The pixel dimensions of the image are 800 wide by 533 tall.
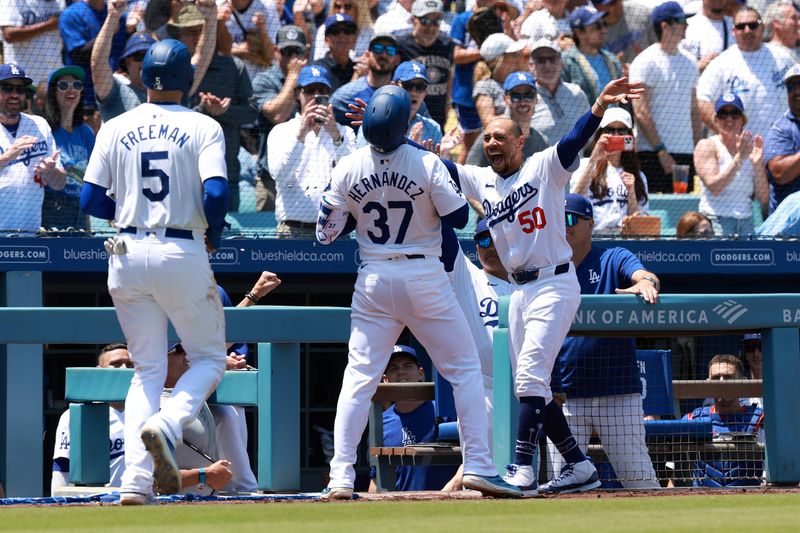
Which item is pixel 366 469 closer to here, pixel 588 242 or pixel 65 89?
pixel 65 89

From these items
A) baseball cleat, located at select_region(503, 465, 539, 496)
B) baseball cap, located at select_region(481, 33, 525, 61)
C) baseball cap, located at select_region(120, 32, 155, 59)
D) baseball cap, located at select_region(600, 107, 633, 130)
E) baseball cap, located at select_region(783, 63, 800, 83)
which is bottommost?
baseball cleat, located at select_region(503, 465, 539, 496)

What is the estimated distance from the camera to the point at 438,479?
25.2ft

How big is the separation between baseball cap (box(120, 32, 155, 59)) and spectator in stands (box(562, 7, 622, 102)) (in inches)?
141

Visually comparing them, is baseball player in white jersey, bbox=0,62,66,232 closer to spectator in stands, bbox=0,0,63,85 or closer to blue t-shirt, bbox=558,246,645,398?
spectator in stands, bbox=0,0,63,85

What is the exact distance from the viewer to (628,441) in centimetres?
631

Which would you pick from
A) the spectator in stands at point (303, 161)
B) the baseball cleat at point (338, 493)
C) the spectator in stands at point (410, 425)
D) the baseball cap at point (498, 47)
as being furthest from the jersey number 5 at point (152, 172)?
the baseball cap at point (498, 47)

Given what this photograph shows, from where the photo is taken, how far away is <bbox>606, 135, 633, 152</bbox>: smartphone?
9.95 m

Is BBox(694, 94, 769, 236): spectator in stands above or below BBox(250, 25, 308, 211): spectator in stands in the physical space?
below

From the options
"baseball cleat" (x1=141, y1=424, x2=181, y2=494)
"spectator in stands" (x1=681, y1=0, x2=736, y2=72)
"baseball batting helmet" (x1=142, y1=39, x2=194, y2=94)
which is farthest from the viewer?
"spectator in stands" (x1=681, y1=0, x2=736, y2=72)

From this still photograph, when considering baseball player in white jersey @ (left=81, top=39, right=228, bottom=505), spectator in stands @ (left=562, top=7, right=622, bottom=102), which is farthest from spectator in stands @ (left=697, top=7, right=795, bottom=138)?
baseball player in white jersey @ (left=81, top=39, right=228, bottom=505)

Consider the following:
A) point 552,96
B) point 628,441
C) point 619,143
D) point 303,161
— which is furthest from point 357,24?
point 628,441

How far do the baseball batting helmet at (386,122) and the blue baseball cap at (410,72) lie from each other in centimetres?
437

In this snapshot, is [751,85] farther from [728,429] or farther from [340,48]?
[728,429]

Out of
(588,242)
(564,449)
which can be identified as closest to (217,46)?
(588,242)
